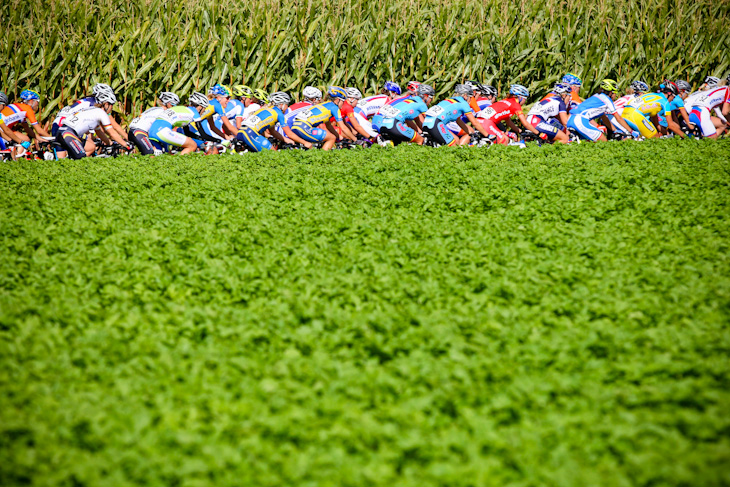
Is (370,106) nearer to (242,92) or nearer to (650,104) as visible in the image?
(242,92)

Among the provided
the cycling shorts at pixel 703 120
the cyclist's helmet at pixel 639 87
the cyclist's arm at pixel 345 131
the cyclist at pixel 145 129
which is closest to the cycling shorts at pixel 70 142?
the cyclist at pixel 145 129

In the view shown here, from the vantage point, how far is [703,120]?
17.0m

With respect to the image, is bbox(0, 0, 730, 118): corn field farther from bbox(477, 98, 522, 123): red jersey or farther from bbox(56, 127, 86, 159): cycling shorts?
bbox(477, 98, 522, 123): red jersey

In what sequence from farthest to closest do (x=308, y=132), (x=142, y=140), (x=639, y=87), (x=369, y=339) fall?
1. (x=639, y=87)
2. (x=308, y=132)
3. (x=142, y=140)
4. (x=369, y=339)

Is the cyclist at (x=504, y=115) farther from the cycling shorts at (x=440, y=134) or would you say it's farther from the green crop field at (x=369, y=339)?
the green crop field at (x=369, y=339)

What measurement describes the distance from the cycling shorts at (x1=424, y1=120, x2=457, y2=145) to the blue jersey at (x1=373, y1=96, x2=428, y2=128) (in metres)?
0.55

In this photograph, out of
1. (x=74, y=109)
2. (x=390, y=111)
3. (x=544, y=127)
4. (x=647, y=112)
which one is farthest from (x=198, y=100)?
(x=647, y=112)

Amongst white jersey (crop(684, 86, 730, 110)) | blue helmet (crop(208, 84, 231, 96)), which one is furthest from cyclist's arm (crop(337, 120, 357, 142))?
white jersey (crop(684, 86, 730, 110))

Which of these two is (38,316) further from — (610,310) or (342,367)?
(610,310)

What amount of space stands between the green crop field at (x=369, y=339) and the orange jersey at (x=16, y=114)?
6243mm

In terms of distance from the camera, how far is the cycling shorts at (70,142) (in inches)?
588

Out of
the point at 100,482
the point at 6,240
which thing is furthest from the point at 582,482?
the point at 6,240

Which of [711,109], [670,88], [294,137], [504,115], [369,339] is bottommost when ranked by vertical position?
[294,137]

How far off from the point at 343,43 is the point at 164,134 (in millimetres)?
8862
